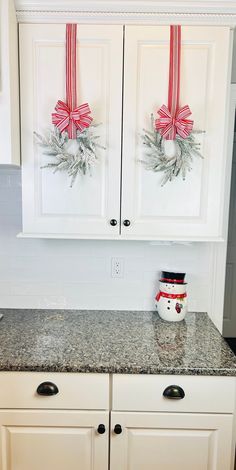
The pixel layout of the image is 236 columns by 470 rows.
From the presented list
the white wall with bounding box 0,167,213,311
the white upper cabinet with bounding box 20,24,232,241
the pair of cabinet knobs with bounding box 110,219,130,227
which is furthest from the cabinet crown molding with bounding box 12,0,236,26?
the white wall with bounding box 0,167,213,311

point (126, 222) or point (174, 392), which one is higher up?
point (126, 222)

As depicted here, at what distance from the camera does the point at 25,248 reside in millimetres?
1827

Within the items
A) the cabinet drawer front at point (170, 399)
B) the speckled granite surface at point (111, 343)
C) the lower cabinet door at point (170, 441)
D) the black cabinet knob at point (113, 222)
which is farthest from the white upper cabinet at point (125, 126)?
the lower cabinet door at point (170, 441)

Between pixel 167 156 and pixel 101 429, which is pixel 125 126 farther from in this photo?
pixel 101 429

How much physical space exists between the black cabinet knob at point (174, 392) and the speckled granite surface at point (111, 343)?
64 millimetres

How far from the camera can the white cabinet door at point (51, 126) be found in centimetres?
140

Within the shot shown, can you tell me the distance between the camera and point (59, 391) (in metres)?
1.30

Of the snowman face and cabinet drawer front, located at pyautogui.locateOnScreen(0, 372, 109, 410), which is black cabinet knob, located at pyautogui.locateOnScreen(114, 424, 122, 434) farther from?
the snowman face

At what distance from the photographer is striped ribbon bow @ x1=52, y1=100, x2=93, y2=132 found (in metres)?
1.38

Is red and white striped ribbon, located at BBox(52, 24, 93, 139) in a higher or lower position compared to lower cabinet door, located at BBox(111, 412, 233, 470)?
higher

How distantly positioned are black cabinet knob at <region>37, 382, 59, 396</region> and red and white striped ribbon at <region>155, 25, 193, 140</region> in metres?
1.11

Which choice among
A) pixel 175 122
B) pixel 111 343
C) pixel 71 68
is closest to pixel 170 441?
pixel 111 343

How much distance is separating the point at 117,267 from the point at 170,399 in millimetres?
735

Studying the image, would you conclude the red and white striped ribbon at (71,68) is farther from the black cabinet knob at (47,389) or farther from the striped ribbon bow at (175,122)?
the black cabinet knob at (47,389)
